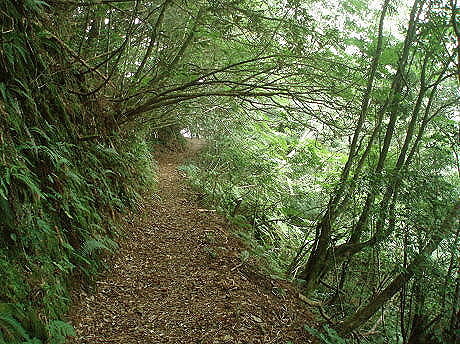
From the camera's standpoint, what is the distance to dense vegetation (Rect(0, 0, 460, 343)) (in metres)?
4.25

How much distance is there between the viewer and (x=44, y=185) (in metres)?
4.94

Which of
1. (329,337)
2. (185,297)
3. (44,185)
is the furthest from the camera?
(185,297)

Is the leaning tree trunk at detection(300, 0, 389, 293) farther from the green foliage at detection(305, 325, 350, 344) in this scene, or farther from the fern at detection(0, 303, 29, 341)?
the fern at detection(0, 303, 29, 341)

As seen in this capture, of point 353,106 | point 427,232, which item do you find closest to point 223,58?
point 353,106

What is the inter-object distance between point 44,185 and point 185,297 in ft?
8.65

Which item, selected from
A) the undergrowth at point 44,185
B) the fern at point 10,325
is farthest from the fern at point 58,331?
the fern at point 10,325

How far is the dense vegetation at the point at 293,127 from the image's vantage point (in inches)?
167

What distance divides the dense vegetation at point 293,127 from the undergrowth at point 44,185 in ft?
0.07

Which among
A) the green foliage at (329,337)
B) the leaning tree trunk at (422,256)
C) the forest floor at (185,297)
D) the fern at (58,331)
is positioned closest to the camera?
the fern at (58,331)

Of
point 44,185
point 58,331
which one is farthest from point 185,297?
point 44,185

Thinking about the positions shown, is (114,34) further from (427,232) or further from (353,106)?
(427,232)

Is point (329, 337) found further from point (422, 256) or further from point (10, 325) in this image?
point (10, 325)

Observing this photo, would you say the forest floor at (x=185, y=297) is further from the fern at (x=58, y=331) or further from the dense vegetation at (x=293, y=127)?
the dense vegetation at (x=293, y=127)

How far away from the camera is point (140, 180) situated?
33.9ft
